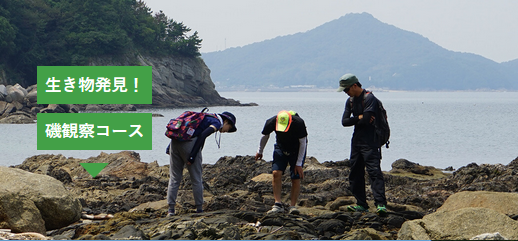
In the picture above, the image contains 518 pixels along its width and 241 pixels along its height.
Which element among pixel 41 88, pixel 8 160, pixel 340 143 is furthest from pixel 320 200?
pixel 340 143

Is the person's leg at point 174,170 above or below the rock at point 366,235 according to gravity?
above

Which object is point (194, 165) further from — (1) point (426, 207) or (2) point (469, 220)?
(1) point (426, 207)

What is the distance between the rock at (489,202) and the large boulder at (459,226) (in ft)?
5.30

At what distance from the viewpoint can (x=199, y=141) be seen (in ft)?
26.2

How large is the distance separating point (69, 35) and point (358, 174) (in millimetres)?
71328

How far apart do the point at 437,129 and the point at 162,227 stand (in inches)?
2305

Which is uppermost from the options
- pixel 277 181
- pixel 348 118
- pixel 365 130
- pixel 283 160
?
pixel 348 118

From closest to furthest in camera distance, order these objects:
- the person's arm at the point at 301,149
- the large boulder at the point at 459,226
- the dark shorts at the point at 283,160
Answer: the large boulder at the point at 459,226
the person's arm at the point at 301,149
the dark shorts at the point at 283,160

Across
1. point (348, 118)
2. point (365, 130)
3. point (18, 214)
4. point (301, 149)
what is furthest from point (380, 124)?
point (18, 214)

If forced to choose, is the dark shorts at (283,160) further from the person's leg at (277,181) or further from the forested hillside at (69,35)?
the forested hillside at (69,35)

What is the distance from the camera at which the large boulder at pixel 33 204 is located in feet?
26.3

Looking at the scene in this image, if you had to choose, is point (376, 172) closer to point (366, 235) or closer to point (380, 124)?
point (380, 124)

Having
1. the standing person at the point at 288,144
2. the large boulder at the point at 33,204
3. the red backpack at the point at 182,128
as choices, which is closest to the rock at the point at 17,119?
the large boulder at the point at 33,204

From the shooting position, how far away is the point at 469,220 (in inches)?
273
